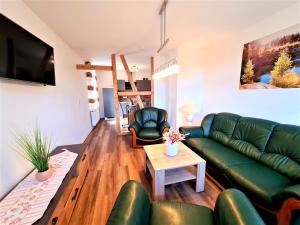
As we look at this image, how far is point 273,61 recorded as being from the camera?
2.16 meters

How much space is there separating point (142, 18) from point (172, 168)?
2.20m

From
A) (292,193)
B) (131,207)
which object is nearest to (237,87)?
(292,193)

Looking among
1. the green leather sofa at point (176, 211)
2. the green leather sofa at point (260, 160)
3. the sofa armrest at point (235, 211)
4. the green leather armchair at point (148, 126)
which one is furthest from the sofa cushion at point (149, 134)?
the sofa armrest at point (235, 211)

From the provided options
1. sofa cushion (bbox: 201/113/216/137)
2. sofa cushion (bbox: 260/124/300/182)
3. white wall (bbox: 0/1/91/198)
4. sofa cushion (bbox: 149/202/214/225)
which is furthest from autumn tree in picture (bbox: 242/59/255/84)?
white wall (bbox: 0/1/91/198)

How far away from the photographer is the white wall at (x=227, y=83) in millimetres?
2053

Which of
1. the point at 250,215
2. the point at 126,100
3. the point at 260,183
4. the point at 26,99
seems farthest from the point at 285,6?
the point at 126,100

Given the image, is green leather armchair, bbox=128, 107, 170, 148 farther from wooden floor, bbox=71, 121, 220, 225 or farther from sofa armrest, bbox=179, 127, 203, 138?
sofa armrest, bbox=179, 127, 203, 138

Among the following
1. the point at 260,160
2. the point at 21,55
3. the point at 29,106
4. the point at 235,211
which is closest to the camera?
the point at 235,211


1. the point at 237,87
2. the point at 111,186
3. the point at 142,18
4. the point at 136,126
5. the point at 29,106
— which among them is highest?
the point at 142,18

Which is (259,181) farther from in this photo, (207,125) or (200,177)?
(207,125)

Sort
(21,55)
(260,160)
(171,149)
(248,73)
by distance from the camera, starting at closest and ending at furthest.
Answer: (21,55) < (260,160) < (171,149) < (248,73)

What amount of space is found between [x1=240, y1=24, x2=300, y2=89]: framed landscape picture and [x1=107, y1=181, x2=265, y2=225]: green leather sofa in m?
1.99

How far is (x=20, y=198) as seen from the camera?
3.95 ft

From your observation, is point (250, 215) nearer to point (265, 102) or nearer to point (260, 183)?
point (260, 183)
